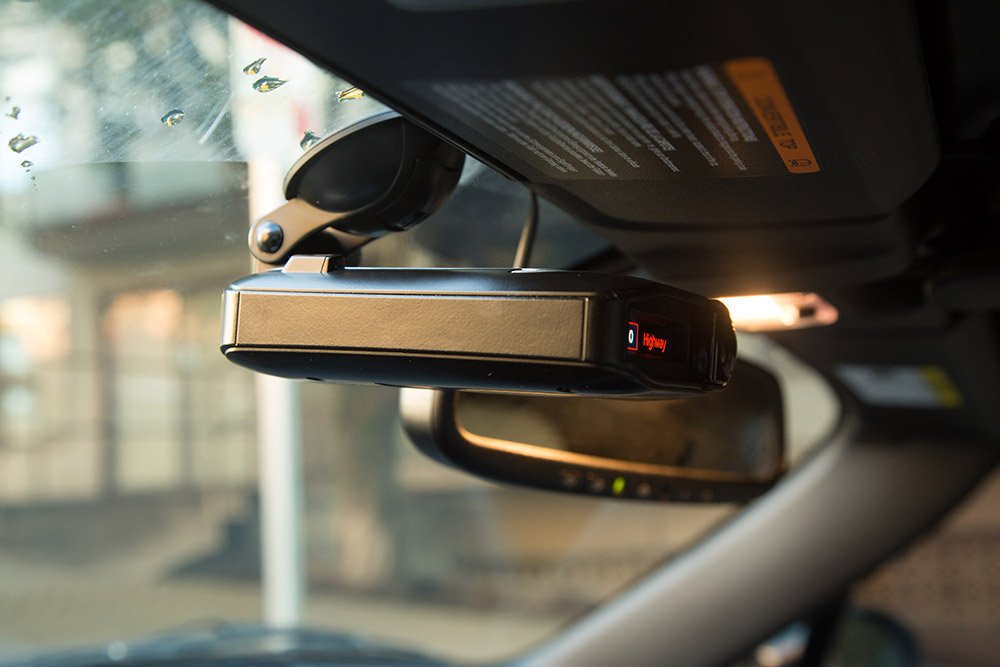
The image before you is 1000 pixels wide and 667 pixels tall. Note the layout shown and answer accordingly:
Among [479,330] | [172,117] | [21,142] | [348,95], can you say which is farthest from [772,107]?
[21,142]

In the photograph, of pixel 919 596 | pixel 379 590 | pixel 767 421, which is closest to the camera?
pixel 767 421

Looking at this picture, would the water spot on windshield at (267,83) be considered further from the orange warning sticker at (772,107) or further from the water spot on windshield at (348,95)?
the orange warning sticker at (772,107)

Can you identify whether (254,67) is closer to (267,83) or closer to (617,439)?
(267,83)

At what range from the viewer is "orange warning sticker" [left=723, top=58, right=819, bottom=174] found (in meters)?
0.65

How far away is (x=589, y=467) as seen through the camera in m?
1.37

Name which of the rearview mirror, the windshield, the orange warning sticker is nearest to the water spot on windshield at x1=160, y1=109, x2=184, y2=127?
the rearview mirror

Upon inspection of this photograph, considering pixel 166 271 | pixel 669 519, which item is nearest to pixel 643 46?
pixel 166 271

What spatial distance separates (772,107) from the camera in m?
0.71

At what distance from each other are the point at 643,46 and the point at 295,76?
1.39 ft

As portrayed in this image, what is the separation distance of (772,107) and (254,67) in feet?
1.61

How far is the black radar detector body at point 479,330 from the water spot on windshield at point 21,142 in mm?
307

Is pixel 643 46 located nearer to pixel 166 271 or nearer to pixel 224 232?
pixel 224 232

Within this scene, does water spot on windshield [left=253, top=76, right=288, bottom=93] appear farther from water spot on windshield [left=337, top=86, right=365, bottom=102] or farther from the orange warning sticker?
the orange warning sticker

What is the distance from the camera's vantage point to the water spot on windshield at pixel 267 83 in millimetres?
952
